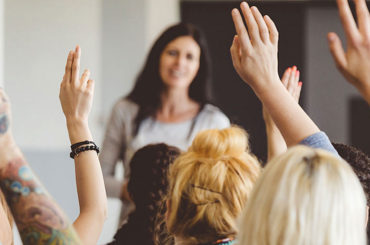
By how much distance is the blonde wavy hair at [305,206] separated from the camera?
75cm

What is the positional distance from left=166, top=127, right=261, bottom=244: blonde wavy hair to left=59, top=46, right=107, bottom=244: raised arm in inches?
9.3

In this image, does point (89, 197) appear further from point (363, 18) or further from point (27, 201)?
point (363, 18)

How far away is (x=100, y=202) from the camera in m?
1.06

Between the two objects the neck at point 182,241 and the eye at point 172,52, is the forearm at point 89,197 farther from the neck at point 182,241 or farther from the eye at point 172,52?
the eye at point 172,52

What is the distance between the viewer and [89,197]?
1058mm

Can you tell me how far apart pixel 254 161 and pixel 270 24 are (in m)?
0.43

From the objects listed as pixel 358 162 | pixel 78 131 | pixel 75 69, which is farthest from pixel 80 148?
pixel 358 162

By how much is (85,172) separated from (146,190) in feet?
1.73

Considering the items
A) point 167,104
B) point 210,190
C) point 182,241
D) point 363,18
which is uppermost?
point 363,18

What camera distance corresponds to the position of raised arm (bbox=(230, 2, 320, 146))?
37.4 inches

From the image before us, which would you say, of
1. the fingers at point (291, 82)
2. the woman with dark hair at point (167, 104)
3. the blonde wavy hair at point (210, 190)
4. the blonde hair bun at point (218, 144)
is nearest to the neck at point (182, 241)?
the blonde wavy hair at point (210, 190)

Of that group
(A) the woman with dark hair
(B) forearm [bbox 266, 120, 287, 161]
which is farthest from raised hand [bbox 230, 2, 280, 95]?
(A) the woman with dark hair

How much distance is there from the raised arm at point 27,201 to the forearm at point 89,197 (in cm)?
26

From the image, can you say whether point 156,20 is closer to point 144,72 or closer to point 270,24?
point 144,72
